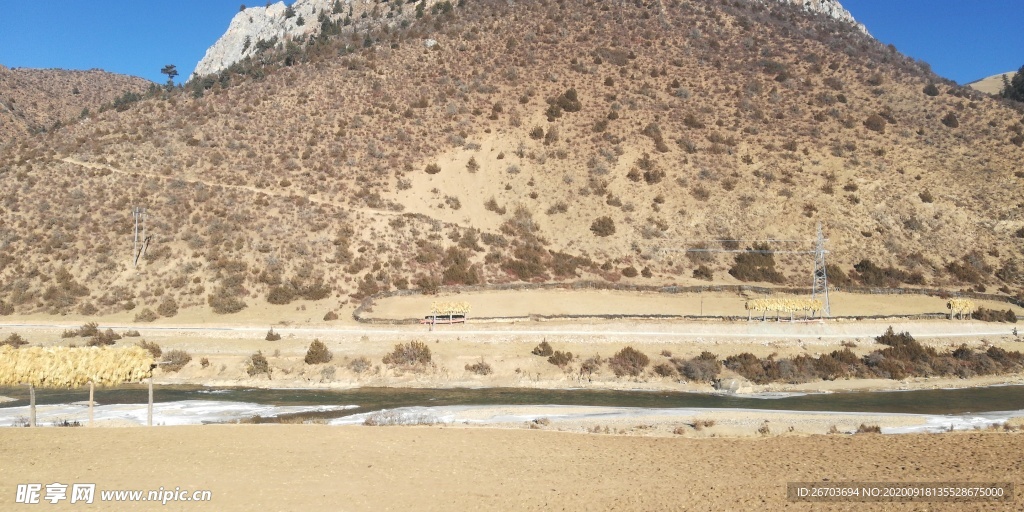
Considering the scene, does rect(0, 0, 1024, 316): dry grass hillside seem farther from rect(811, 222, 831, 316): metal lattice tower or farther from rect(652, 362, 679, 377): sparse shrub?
rect(652, 362, 679, 377): sparse shrub

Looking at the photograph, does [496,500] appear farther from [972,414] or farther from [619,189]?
[619,189]

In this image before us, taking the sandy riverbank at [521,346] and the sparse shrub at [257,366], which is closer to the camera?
the sandy riverbank at [521,346]

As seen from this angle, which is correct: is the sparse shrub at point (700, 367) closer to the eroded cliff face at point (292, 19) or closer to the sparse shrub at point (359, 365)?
the sparse shrub at point (359, 365)

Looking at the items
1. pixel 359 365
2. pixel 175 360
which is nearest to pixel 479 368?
pixel 359 365

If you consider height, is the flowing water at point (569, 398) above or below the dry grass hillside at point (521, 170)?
below

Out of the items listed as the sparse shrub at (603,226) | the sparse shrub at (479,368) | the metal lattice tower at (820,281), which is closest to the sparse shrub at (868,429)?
the sparse shrub at (479,368)
